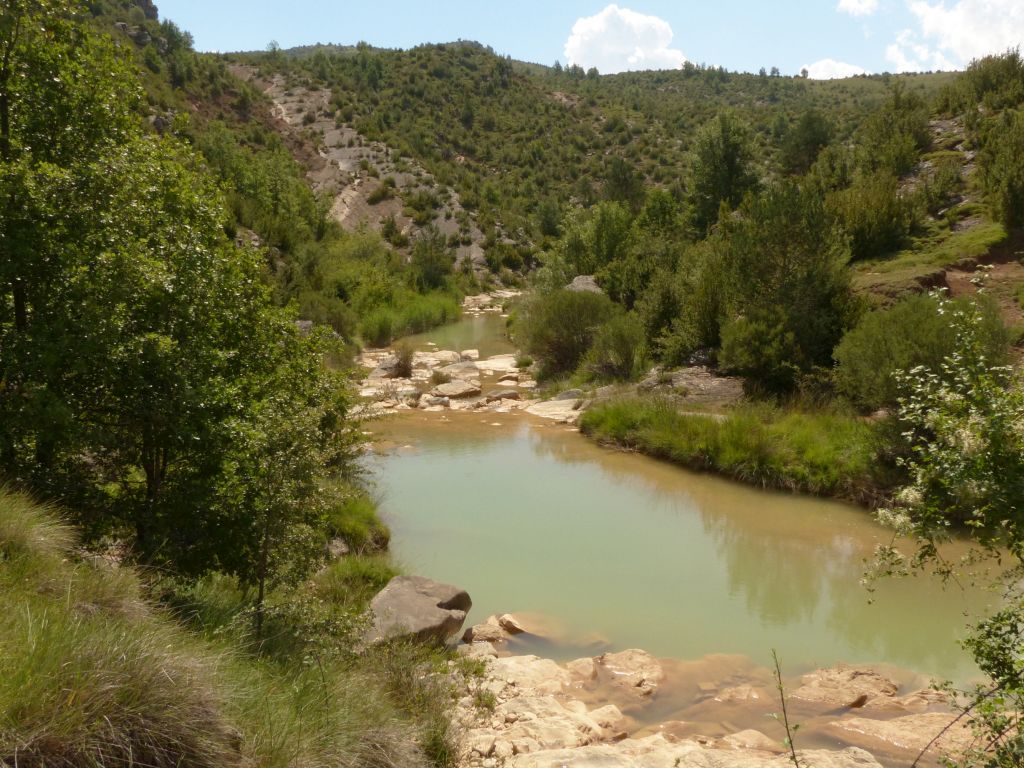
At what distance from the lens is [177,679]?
3.78m

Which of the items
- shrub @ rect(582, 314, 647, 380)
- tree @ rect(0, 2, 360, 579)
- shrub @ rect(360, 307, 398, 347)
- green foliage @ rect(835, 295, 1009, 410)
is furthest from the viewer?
shrub @ rect(360, 307, 398, 347)

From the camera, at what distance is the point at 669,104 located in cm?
8169

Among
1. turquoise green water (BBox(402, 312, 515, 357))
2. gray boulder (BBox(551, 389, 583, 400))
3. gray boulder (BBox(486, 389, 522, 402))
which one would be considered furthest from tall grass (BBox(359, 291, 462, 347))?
gray boulder (BBox(551, 389, 583, 400))

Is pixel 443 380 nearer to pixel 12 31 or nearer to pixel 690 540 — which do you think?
pixel 690 540

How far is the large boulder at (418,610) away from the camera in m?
7.34

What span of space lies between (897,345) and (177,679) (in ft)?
40.2

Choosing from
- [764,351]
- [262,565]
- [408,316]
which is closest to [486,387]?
[764,351]

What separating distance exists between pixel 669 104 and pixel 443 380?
6881 cm

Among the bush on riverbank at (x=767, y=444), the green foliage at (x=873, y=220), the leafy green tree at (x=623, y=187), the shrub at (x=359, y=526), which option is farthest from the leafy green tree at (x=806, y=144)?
the shrub at (x=359, y=526)

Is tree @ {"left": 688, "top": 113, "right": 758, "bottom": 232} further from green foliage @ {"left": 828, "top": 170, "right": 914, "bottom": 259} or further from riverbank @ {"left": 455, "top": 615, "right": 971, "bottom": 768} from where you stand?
riverbank @ {"left": 455, "top": 615, "right": 971, "bottom": 768}

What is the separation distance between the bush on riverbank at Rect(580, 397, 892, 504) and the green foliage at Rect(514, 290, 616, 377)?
6.89 m

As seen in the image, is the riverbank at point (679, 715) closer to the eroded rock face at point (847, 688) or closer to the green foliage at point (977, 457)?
the eroded rock face at point (847, 688)

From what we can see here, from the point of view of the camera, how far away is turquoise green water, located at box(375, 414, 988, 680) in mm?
8695

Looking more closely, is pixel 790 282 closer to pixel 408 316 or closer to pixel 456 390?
pixel 456 390
